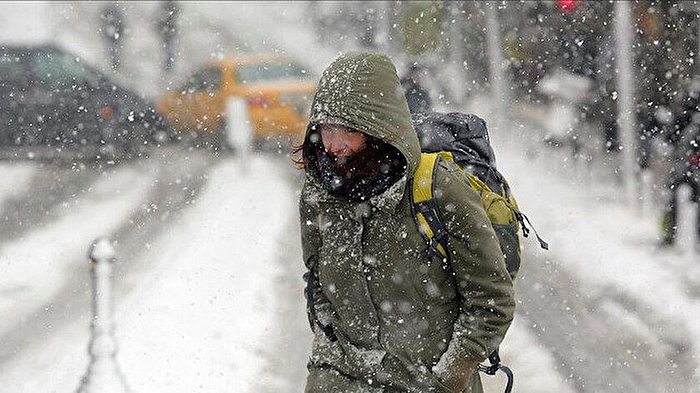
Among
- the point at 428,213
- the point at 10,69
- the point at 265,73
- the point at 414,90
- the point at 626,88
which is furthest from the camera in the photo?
the point at 265,73

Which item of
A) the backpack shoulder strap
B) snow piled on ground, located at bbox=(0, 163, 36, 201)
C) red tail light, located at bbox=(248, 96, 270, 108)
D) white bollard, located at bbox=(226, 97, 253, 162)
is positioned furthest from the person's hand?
red tail light, located at bbox=(248, 96, 270, 108)

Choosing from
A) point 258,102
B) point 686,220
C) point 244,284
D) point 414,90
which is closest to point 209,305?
point 244,284

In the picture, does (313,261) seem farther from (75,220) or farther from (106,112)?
(106,112)

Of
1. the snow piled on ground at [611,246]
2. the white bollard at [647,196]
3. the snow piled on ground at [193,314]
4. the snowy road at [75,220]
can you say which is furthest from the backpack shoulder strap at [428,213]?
the white bollard at [647,196]

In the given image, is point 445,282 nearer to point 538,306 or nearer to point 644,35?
point 538,306

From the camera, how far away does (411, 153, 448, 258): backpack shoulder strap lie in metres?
2.53

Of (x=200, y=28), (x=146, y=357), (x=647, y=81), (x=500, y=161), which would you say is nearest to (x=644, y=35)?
(x=647, y=81)

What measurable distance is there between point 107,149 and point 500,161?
243 inches

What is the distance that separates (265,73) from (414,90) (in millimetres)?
10806

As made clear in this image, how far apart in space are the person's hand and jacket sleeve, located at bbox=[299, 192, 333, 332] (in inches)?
12.9

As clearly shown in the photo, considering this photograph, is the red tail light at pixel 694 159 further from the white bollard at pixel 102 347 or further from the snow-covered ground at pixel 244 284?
the white bollard at pixel 102 347

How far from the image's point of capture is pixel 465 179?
8.52 feet

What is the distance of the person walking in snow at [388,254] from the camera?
253 cm

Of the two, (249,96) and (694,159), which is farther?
(249,96)
